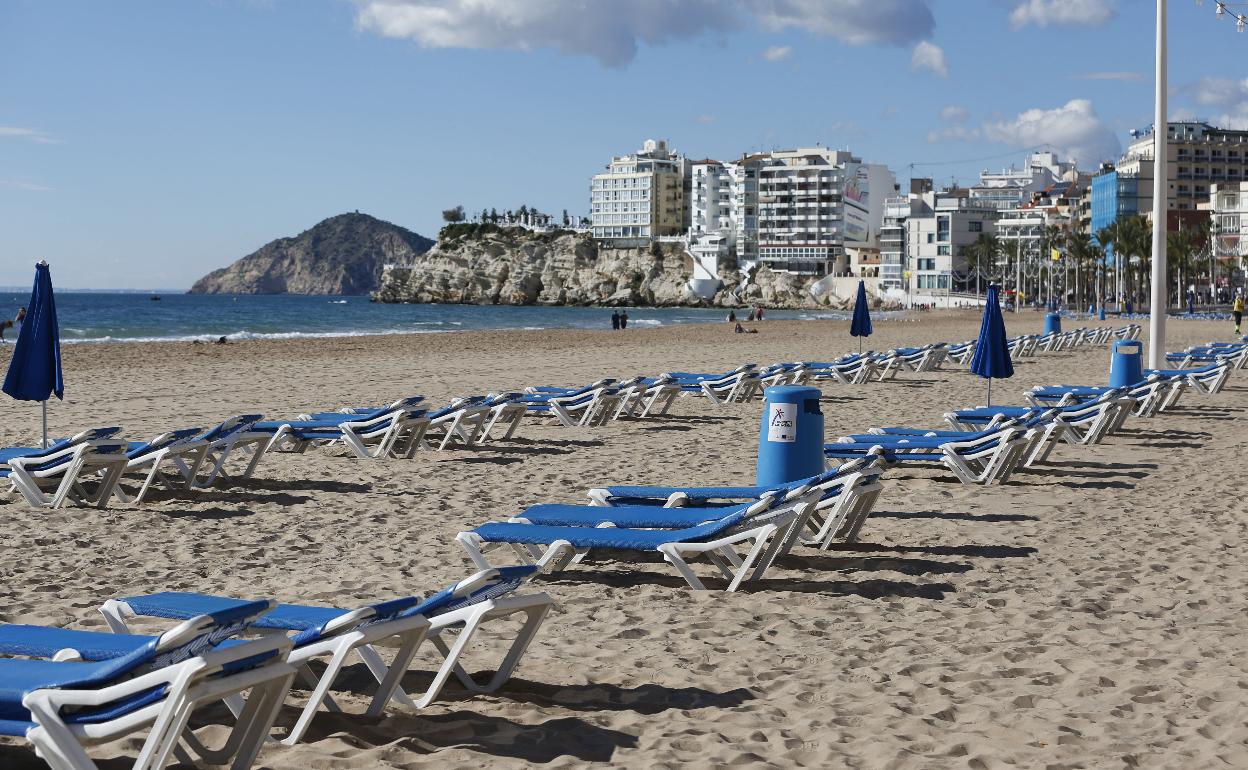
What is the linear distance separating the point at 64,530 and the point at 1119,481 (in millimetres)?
7190

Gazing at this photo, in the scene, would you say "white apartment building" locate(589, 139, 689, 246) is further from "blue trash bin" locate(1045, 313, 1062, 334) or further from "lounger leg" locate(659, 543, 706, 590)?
"lounger leg" locate(659, 543, 706, 590)

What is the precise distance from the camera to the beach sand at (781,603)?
4.11 meters

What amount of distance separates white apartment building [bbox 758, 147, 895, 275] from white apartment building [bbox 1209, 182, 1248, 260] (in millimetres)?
40341

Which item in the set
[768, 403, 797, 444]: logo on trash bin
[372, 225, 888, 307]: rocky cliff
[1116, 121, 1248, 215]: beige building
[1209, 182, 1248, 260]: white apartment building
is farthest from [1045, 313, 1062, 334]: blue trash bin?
[372, 225, 888, 307]: rocky cliff

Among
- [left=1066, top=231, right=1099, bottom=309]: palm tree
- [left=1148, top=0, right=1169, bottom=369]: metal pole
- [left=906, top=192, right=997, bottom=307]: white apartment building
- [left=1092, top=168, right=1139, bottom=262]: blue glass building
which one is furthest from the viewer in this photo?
[left=906, top=192, right=997, bottom=307]: white apartment building

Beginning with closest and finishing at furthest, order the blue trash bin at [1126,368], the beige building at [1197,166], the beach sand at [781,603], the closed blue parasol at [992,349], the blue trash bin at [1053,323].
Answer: the beach sand at [781,603] < the closed blue parasol at [992,349] < the blue trash bin at [1126,368] < the blue trash bin at [1053,323] < the beige building at [1197,166]

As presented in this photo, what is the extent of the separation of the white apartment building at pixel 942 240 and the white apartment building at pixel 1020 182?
653cm

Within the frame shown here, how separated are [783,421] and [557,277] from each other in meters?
138

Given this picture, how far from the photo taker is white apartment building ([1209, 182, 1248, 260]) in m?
101

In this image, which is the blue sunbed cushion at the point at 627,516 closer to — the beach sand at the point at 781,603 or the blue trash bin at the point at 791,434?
the beach sand at the point at 781,603

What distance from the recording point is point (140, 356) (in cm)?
2831

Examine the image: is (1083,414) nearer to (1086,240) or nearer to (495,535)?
(495,535)

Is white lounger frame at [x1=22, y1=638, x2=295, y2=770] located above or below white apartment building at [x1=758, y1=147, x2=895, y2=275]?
below

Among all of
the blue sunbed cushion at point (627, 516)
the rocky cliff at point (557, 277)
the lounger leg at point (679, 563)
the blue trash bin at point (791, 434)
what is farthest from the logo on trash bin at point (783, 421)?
the rocky cliff at point (557, 277)
